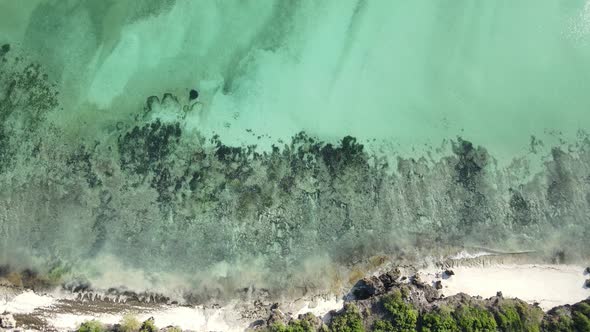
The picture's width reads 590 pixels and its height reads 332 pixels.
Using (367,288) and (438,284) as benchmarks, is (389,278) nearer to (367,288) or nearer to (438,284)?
(367,288)

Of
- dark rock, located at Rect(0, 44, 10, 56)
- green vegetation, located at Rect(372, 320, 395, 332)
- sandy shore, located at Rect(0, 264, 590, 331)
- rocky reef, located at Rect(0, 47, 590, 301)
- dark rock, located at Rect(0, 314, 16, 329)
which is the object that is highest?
dark rock, located at Rect(0, 44, 10, 56)

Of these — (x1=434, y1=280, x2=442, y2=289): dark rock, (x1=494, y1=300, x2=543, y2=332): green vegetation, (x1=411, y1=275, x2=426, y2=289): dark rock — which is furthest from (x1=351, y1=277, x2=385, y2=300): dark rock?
(x1=494, y1=300, x2=543, y2=332): green vegetation

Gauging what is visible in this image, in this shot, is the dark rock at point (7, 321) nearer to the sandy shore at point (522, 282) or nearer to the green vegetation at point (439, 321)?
the green vegetation at point (439, 321)

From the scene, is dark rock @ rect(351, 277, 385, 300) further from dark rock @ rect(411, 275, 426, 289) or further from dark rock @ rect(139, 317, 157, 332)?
dark rock @ rect(139, 317, 157, 332)

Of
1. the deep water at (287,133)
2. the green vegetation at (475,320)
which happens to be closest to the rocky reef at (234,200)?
the deep water at (287,133)

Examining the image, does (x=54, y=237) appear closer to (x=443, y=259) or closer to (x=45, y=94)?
(x=45, y=94)

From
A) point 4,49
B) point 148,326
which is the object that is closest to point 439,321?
point 148,326

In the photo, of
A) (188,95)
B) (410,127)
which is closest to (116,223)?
(188,95)
